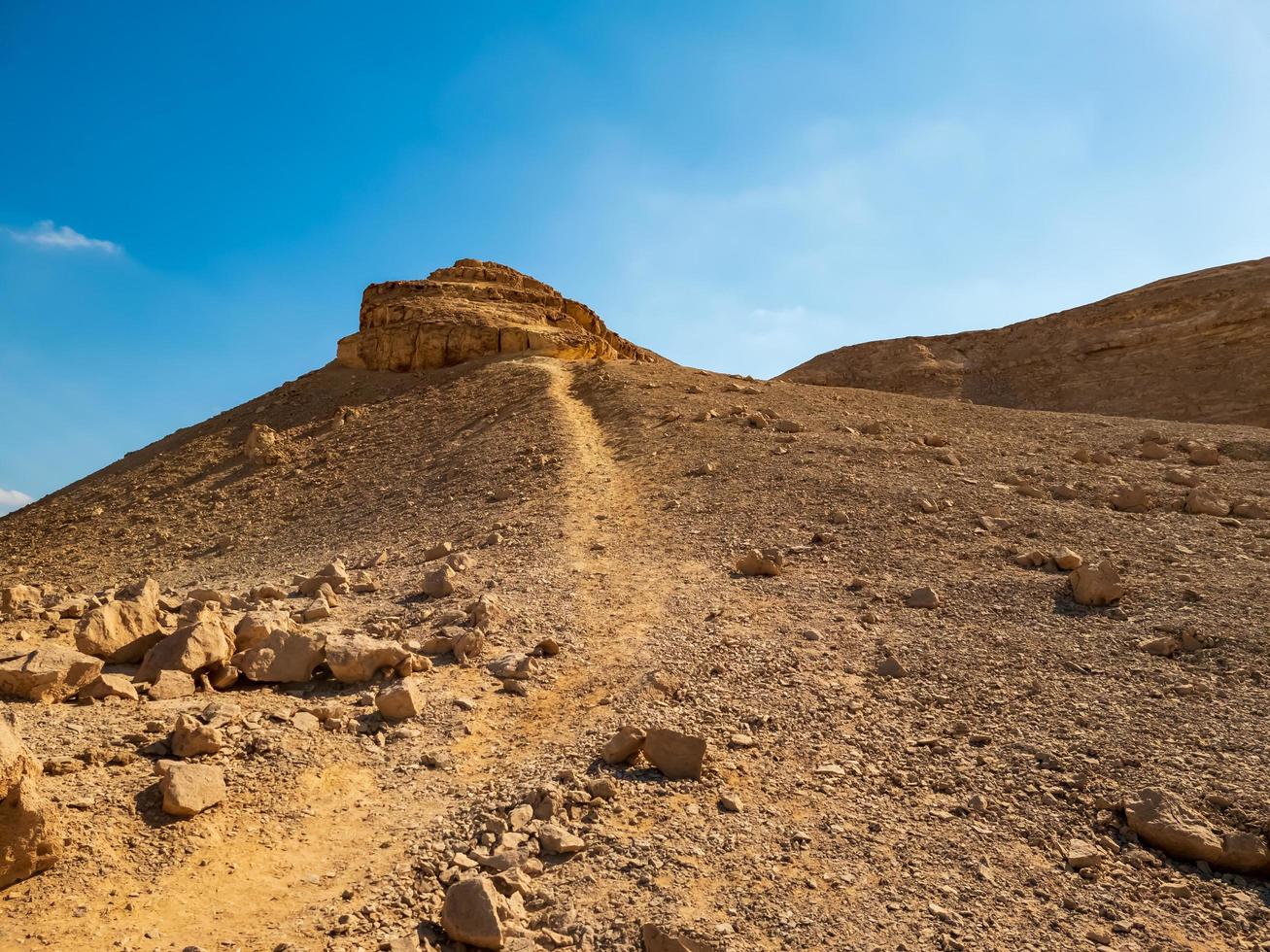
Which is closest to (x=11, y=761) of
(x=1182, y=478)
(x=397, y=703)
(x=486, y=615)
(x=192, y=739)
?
(x=192, y=739)

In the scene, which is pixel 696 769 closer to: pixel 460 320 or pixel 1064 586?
pixel 1064 586

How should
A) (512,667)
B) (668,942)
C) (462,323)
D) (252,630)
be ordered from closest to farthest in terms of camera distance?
(668,942) → (252,630) → (512,667) → (462,323)

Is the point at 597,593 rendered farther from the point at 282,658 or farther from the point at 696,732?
the point at 282,658

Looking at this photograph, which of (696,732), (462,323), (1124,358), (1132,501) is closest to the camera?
(696,732)

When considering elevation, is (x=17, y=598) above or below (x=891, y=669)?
above

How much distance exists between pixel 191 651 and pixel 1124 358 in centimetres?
3243

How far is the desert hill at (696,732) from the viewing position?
3.68 meters

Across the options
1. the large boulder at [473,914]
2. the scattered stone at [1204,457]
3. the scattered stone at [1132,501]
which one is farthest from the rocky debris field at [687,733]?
the scattered stone at [1204,457]

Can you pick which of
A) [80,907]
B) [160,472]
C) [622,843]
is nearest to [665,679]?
[622,843]

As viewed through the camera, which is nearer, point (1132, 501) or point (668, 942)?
point (668, 942)

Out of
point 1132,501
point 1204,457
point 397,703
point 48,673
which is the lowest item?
point 397,703

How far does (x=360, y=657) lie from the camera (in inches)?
238

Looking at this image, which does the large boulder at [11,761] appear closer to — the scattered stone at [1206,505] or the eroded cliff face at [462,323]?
the scattered stone at [1206,505]

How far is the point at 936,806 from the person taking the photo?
4629mm
